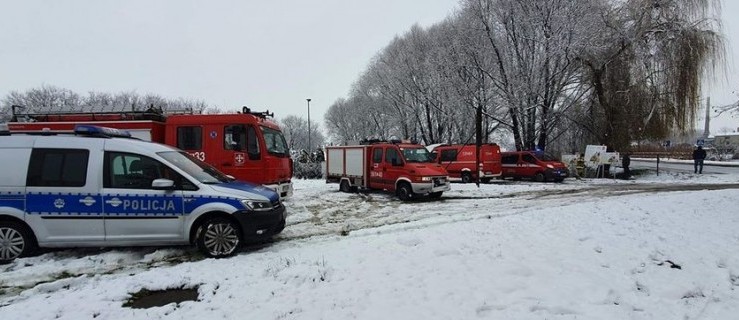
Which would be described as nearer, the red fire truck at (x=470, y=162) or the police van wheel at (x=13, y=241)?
the police van wheel at (x=13, y=241)

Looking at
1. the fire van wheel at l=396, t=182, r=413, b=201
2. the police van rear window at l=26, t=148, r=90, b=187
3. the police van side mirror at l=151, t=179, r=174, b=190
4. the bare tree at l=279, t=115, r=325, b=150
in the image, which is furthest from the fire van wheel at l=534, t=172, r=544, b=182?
the bare tree at l=279, t=115, r=325, b=150

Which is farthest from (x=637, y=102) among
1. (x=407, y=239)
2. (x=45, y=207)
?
(x=45, y=207)

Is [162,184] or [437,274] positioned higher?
[162,184]

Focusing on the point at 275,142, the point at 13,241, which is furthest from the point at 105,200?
the point at 275,142

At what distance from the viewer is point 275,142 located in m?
12.8

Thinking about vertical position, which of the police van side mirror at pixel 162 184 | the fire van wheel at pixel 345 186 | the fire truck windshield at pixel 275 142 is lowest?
the fire van wheel at pixel 345 186

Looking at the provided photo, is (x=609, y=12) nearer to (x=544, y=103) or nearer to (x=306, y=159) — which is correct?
(x=544, y=103)

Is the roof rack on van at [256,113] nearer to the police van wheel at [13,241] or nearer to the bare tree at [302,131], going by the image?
the police van wheel at [13,241]

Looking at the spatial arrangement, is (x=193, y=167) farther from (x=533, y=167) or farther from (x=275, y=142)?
(x=533, y=167)

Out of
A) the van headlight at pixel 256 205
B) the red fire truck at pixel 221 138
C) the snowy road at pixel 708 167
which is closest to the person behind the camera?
the van headlight at pixel 256 205

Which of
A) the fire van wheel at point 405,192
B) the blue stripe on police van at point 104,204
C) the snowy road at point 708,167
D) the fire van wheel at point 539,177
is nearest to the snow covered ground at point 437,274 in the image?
the blue stripe on police van at point 104,204

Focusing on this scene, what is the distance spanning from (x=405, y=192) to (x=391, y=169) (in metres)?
1.12

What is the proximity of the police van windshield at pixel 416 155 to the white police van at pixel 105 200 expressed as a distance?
912cm

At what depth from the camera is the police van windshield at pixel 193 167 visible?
24.5ft
